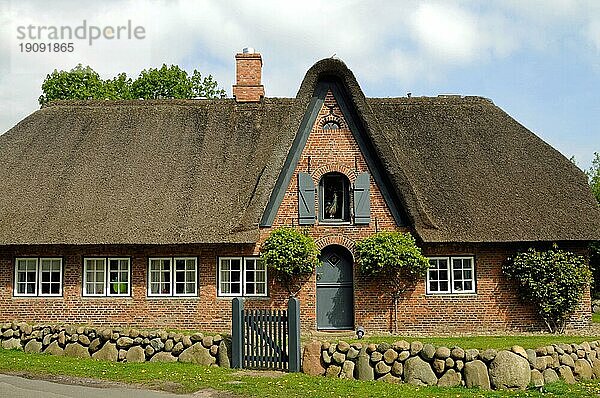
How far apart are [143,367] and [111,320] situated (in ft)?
19.9

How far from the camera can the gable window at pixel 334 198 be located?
64.5ft

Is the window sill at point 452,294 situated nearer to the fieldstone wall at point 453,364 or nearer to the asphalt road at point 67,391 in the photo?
the fieldstone wall at point 453,364

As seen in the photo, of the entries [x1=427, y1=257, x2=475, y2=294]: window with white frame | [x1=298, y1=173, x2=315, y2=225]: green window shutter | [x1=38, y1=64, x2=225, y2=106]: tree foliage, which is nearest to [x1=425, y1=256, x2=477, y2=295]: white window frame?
[x1=427, y1=257, x2=475, y2=294]: window with white frame

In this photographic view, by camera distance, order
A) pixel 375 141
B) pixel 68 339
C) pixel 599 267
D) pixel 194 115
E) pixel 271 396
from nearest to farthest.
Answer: pixel 271 396 → pixel 68 339 → pixel 375 141 → pixel 194 115 → pixel 599 267

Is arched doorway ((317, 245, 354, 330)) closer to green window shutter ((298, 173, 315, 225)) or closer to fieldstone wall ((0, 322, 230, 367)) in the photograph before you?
green window shutter ((298, 173, 315, 225))

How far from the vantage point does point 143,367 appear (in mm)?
13742

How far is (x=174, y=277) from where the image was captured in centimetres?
1950

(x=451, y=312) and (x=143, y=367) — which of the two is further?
(x=451, y=312)

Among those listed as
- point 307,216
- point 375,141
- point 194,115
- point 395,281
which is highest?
point 194,115

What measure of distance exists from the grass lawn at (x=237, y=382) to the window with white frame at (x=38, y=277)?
17.5ft

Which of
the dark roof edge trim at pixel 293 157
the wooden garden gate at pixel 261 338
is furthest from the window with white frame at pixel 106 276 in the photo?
the wooden garden gate at pixel 261 338

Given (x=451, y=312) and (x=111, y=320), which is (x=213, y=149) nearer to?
(x=111, y=320)

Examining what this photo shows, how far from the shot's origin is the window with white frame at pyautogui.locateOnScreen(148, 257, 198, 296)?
1945cm

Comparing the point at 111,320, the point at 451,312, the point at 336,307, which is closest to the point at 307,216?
the point at 336,307
